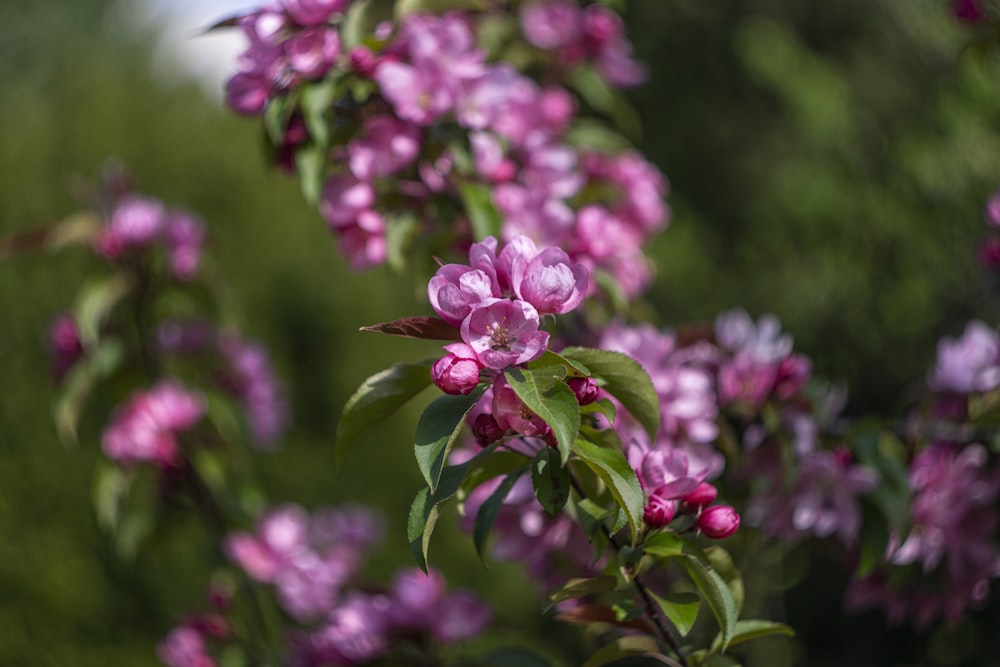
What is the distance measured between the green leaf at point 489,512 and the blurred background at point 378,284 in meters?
1.13

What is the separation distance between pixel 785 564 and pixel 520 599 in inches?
86.0

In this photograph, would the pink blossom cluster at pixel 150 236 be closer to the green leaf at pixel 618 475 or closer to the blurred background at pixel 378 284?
the blurred background at pixel 378 284

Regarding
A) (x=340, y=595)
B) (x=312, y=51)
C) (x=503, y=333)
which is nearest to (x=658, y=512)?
(x=503, y=333)

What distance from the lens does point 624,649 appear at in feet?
3.65

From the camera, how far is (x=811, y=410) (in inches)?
58.7

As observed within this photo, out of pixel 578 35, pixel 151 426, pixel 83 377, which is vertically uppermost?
pixel 578 35

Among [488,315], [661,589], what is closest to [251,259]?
[661,589]

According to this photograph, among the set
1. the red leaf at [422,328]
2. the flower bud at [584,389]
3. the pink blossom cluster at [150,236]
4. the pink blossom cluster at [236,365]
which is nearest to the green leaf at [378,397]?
the red leaf at [422,328]

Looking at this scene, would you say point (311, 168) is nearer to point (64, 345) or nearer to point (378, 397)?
point (378, 397)

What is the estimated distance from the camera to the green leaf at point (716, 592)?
987 millimetres

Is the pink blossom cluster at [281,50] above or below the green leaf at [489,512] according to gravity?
above

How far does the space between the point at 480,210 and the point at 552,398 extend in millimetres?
609

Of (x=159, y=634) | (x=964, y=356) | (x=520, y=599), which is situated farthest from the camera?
(x=520, y=599)

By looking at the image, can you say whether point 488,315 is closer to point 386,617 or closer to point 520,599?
point 386,617
